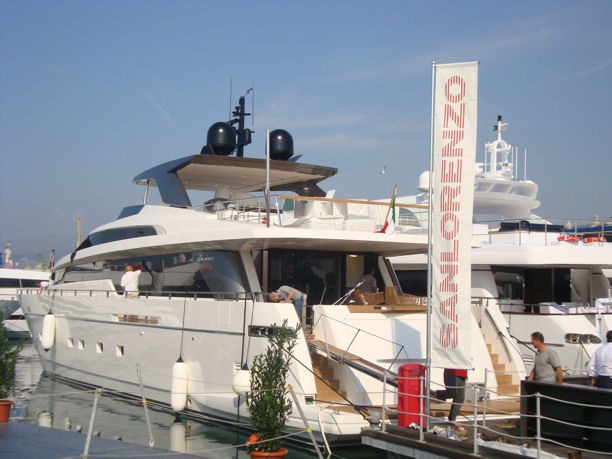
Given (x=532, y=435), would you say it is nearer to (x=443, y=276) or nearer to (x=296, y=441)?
(x=443, y=276)

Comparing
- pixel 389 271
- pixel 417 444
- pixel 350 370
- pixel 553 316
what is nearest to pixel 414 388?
pixel 417 444

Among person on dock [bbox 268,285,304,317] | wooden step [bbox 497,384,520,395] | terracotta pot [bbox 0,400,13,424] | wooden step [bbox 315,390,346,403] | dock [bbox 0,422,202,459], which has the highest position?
person on dock [bbox 268,285,304,317]

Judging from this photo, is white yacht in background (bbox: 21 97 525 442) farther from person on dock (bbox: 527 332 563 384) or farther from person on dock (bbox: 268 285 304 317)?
person on dock (bbox: 527 332 563 384)

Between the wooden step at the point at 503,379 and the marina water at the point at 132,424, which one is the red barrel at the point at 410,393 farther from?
the wooden step at the point at 503,379

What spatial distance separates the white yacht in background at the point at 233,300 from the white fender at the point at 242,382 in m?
0.60

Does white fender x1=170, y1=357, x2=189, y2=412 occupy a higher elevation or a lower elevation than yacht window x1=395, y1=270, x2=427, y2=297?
lower

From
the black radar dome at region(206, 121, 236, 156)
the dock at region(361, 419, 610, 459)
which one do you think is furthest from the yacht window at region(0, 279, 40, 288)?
the dock at region(361, 419, 610, 459)

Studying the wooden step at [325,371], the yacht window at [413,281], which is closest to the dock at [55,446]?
the wooden step at [325,371]

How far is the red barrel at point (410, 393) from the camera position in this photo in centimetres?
933

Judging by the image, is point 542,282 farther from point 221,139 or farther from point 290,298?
point 290,298

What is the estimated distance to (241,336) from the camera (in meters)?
11.6

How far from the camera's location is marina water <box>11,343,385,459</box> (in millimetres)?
11062

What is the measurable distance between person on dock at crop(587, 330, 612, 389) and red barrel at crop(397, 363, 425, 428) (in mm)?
2036

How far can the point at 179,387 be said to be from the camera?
494 inches
